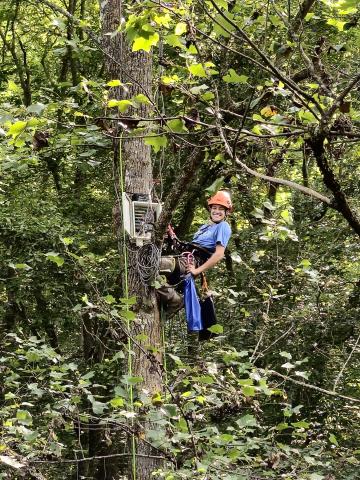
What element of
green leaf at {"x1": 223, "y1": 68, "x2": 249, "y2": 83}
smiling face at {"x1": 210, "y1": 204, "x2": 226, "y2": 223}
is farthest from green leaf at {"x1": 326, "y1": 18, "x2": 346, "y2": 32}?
smiling face at {"x1": 210, "y1": 204, "x2": 226, "y2": 223}

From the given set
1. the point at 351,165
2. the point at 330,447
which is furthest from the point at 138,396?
the point at 351,165

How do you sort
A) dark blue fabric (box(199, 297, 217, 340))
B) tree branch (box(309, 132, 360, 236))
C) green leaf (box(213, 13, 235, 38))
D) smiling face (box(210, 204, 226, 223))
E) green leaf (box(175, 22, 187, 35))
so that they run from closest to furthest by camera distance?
tree branch (box(309, 132, 360, 236)), green leaf (box(213, 13, 235, 38)), green leaf (box(175, 22, 187, 35)), smiling face (box(210, 204, 226, 223)), dark blue fabric (box(199, 297, 217, 340))

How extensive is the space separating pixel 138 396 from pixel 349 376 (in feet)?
15.4

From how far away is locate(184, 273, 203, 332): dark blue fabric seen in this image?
202 inches

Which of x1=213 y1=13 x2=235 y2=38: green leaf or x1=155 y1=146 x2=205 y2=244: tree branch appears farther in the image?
x1=155 y1=146 x2=205 y2=244: tree branch

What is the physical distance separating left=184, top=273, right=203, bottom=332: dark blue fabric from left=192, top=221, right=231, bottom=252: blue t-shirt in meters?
0.39

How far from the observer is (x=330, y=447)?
6.08 meters

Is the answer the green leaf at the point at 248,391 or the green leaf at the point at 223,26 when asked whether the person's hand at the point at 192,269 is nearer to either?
the green leaf at the point at 248,391

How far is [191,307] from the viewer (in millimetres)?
5152

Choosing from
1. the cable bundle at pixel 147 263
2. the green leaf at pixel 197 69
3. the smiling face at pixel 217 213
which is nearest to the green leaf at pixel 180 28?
the green leaf at pixel 197 69

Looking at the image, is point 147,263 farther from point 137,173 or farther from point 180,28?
point 180,28

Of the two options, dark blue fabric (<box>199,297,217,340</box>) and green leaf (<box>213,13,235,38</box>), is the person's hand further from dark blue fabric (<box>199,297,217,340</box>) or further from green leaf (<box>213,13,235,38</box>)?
green leaf (<box>213,13,235,38</box>)

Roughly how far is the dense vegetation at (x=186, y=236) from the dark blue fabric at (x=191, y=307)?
0.25 m

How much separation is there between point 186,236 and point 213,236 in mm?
4352
